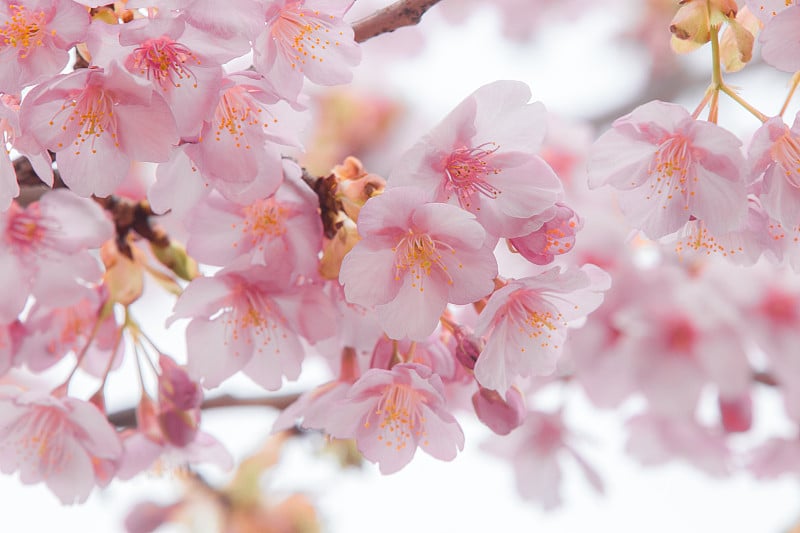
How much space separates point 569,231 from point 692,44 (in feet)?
0.76

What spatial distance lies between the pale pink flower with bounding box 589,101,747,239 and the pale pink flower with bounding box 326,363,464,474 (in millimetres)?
279

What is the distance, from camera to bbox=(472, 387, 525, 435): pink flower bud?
993 millimetres

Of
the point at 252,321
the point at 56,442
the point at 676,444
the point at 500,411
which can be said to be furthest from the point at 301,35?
the point at 676,444

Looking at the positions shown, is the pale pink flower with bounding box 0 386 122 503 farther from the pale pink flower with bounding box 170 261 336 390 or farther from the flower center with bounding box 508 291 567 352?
the flower center with bounding box 508 291 567 352

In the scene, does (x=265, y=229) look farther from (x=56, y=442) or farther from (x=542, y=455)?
(x=542, y=455)

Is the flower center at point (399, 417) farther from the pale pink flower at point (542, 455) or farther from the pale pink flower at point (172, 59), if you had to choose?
the pale pink flower at point (542, 455)

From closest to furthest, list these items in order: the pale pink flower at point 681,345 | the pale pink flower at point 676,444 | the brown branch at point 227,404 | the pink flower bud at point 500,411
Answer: the pink flower bud at point 500,411
the brown branch at point 227,404
the pale pink flower at point 681,345
the pale pink flower at point 676,444

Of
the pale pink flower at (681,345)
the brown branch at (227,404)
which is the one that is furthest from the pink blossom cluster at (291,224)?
the pale pink flower at (681,345)

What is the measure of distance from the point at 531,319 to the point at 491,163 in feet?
0.55

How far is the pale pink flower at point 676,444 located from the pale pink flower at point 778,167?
4.42 ft

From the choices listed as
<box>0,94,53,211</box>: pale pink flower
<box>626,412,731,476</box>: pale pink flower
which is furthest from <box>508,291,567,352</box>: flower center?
<box>626,412,731,476</box>: pale pink flower

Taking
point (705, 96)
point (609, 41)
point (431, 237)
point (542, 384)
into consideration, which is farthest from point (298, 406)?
point (609, 41)

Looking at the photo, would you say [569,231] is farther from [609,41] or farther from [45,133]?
[609,41]

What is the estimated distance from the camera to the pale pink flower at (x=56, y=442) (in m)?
1.04
